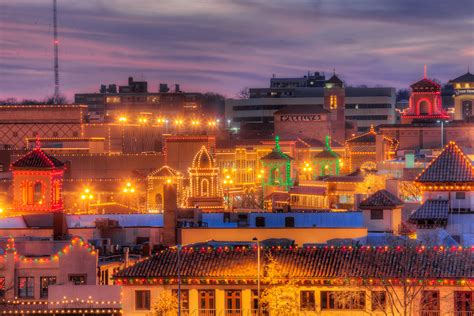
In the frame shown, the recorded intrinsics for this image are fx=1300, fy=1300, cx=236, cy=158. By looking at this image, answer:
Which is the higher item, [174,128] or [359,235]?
[174,128]

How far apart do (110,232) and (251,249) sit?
913 inches

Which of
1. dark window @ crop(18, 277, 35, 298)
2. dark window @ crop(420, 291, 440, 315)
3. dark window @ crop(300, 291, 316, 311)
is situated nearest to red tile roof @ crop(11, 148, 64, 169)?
dark window @ crop(18, 277, 35, 298)

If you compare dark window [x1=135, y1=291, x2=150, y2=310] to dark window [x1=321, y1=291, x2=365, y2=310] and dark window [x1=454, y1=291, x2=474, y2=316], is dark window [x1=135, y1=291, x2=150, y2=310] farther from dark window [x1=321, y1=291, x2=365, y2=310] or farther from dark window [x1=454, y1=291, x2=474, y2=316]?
dark window [x1=454, y1=291, x2=474, y2=316]

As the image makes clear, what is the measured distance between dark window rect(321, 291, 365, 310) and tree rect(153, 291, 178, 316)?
6.69 metres

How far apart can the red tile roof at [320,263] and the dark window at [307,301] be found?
32.5 inches

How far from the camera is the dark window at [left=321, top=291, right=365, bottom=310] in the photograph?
57531mm

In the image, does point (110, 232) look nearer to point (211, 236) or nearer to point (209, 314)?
point (211, 236)

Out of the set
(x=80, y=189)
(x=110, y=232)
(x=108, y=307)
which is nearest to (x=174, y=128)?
(x=80, y=189)

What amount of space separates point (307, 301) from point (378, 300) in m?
3.21

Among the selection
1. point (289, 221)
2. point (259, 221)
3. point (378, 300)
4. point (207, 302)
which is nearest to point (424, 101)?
point (289, 221)

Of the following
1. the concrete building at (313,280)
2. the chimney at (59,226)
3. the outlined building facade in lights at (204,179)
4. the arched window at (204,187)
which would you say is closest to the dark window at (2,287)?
the concrete building at (313,280)

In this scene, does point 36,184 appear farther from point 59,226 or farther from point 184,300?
point 184,300

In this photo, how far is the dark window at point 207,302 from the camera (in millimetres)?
58906

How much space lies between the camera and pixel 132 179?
430 ft
